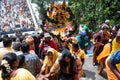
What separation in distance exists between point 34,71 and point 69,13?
21.6 ft

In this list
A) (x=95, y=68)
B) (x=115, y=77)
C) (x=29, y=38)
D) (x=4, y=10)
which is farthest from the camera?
(x=4, y=10)

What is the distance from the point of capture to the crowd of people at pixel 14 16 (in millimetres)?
36875

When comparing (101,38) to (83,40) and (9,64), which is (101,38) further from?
(9,64)

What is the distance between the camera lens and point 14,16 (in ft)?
133

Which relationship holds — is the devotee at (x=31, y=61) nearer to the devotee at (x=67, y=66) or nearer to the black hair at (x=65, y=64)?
the devotee at (x=67, y=66)

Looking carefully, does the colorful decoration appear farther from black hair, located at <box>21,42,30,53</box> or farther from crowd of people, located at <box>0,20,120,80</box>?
black hair, located at <box>21,42,30,53</box>

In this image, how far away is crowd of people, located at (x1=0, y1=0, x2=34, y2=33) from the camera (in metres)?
36.9

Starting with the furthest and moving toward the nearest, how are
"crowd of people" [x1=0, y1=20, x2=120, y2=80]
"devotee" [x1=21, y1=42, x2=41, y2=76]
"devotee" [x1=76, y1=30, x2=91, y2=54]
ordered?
"devotee" [x1=76, y1=30, x2=91, y2=54] < "devotee" [x1=21, y1=42, x2=41, y2=76] < "crowd of people" [x1=0, y1=20, x2=120, y2=80]

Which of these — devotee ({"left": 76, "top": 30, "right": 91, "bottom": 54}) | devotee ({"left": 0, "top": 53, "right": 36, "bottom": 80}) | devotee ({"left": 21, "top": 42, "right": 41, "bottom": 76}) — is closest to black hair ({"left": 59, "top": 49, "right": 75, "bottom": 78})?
devotee ({"left": 21, "top": 42, "right": 41, "bottom": 76})

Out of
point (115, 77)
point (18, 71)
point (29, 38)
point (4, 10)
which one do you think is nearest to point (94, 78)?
point (29, 38)

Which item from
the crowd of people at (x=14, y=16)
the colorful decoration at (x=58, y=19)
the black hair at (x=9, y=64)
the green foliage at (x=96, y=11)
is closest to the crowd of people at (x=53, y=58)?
the black hair at (x=9, y=64)

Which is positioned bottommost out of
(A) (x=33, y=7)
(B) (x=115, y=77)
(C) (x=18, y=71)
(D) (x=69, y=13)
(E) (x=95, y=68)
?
(A) (x=33, y=7)

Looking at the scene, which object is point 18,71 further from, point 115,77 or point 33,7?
point 33,7

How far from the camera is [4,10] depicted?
42312mm
